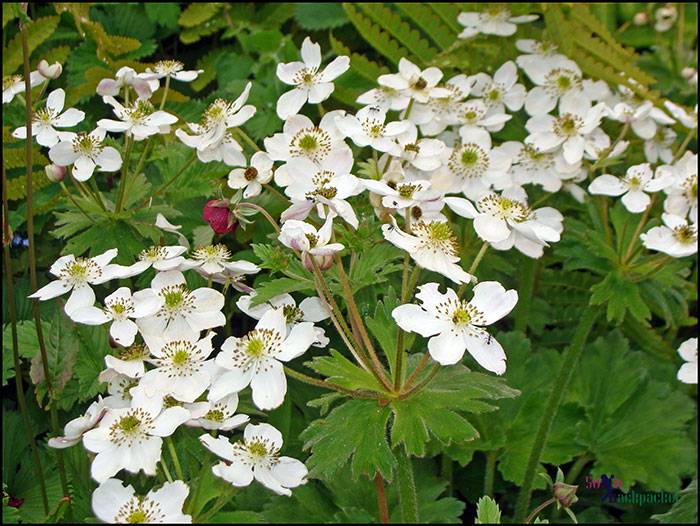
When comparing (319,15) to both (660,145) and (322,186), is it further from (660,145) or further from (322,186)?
(322,186)

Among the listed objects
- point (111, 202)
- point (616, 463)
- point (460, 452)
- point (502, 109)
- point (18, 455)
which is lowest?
point (616, 463)

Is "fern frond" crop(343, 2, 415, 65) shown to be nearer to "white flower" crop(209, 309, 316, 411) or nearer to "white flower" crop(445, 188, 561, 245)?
"white flower" crop(445, 188, 561, 245)

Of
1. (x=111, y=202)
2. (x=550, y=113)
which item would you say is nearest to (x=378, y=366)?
(x=111, y=202)

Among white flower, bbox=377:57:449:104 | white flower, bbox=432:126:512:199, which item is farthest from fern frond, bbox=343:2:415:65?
white flower, bbox=432:126:512:199

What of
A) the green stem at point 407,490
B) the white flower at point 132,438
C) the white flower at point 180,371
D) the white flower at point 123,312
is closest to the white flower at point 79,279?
the white flower at point 123,312

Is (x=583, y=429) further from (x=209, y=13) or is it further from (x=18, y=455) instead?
(x=209, y=13)

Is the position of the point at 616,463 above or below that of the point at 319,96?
below

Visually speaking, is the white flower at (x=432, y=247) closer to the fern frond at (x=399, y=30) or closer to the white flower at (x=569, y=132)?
the white flower at (x=569, y=132)
